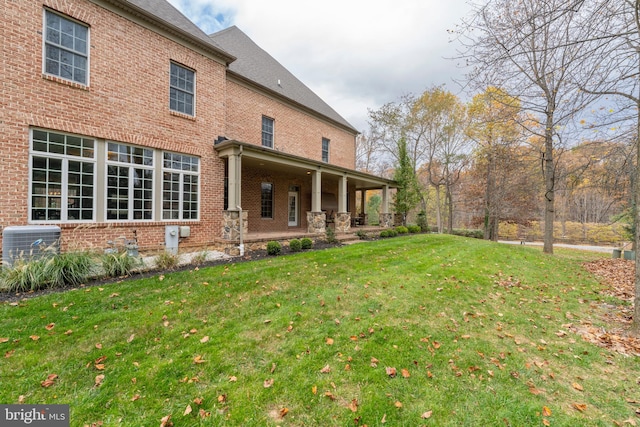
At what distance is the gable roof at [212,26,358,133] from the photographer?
12.7 m

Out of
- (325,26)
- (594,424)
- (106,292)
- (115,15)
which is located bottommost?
(594,424)

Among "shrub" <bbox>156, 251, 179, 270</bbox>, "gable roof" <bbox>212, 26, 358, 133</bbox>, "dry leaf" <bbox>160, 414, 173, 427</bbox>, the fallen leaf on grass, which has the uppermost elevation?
"gable roof" <bbox>212, 26, 358, 133</bbox>

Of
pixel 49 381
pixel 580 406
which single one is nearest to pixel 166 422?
pixel 49 381

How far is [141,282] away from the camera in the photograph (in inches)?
205

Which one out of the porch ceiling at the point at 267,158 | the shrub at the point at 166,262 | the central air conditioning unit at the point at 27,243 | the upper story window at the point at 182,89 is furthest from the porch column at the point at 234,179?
the central air conditioning unit at the point at 27,243

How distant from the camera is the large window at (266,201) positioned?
43.0ft

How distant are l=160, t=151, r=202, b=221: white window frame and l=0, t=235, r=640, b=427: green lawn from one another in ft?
11.7

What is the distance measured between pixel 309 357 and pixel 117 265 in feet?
16.3

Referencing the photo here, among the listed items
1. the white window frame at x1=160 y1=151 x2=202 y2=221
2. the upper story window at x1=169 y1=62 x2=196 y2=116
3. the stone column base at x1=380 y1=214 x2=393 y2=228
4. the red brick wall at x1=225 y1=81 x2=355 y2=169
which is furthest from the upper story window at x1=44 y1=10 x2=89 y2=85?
the stone column base at x1=380 y1=214 x2=393 y2=228

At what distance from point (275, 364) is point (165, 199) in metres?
7.24

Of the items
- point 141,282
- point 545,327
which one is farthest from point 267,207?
point 545,327

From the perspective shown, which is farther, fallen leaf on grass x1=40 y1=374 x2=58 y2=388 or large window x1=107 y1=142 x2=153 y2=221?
large window x1=107 y1=142 x2=153 y2=221

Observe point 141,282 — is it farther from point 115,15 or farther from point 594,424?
point 115,15

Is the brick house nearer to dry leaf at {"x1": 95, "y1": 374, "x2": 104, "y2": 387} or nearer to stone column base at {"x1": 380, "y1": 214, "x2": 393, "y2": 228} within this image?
dry leaf at {"x1": 95, "y1": 374, "x2": 104, "y2": 387}
